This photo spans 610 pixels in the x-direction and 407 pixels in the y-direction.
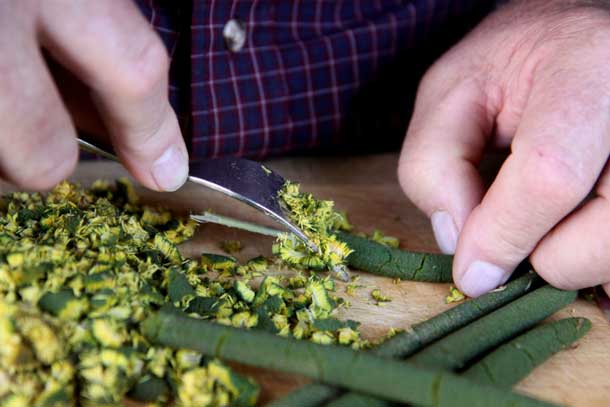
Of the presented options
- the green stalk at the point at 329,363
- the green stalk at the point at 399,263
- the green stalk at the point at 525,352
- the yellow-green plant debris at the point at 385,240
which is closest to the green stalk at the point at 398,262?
the green stalk at the point at 399,263

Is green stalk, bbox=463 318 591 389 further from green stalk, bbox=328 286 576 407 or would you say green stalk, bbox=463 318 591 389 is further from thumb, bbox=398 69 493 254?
thumb, bbox=398 69 493 254

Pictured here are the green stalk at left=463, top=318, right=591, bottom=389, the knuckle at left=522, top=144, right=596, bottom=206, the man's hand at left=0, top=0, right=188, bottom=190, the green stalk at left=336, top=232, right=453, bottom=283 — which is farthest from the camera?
the green stalk at left=336, top=232, right=453, bottom=283

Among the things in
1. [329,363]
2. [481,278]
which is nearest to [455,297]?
[481,278]

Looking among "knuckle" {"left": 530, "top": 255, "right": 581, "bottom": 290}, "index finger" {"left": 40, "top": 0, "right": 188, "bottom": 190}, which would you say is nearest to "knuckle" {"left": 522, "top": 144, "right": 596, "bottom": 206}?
"knuckle" {"left": 530, "top": 255, "right": 581, "bottom": 290}

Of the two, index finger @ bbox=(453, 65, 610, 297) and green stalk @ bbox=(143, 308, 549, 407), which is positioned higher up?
index finger @ bbox=(453, 65, 610, 297)

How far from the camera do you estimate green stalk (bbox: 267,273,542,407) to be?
118cm

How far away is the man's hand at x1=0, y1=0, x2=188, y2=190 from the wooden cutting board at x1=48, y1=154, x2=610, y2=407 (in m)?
0.53

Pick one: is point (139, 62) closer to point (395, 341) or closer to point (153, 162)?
point (153, 162)

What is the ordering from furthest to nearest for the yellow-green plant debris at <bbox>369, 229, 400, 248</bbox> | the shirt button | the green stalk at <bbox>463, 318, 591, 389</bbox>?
the shirt button < the yellow-green plant debris at <bbox>369, 229, 400, 248</bbox> < the green stalk at <bbox>463, 318, 591, 389</bbox>

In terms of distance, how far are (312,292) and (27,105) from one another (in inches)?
27.1

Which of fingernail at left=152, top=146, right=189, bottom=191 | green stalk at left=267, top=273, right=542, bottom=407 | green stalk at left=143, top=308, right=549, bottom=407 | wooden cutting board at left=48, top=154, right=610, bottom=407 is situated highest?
fingernail at left=152, top=146, right=189, bottom=191

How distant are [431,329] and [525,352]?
0.59ft

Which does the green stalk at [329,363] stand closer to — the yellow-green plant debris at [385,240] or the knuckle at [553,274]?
the knuckle at [553,274]

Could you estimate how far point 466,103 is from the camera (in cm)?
178
